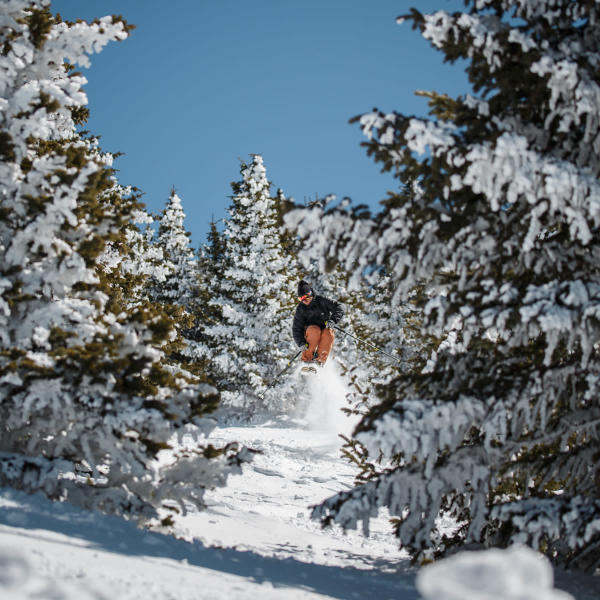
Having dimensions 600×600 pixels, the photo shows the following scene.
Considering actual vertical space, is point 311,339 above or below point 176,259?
below

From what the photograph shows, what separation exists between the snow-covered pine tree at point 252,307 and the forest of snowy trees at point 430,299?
17664 mm

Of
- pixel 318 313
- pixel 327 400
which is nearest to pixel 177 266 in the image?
pixel 327 400

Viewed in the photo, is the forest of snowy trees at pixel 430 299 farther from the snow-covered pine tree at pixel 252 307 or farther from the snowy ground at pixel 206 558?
the snow-covered pine tree at pixel 252 307

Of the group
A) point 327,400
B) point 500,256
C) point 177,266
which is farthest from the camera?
point 177,266

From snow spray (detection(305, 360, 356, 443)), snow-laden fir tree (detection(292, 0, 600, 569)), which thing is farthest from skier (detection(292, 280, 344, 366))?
snow-laden fir tree (detection(292, 0, 600, 569))

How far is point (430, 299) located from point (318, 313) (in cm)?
1025

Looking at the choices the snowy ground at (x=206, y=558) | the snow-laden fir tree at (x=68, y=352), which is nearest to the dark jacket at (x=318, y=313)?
the snowy ground at (x=206, y=558)

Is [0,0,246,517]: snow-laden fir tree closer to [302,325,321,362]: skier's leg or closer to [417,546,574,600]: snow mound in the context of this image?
[417,546,574,600]: snow mound

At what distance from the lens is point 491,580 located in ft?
6.23

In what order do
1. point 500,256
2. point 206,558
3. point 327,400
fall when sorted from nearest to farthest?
point 206,558, point 500,256, point 327,400

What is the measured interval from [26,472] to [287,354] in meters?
19.4

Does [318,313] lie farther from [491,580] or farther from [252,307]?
[491,580]

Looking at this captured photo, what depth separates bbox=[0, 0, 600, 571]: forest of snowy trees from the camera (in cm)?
489

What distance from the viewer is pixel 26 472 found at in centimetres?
561
